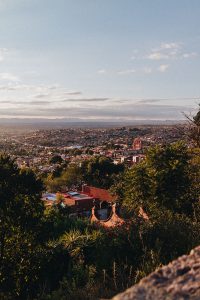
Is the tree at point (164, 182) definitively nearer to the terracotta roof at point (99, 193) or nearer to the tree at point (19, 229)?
the tree at point (19, 229)

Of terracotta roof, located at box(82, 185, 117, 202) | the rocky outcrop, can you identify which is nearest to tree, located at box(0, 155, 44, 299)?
the rocky outcrop

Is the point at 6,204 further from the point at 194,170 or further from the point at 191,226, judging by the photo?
the point at 194,170

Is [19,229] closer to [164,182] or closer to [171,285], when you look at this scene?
[171,285]

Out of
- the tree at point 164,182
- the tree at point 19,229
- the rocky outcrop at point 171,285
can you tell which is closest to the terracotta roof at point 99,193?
the tree at point 164,182

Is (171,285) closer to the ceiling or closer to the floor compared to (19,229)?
closer to the ceiling

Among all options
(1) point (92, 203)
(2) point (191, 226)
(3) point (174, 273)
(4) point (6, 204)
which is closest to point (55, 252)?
(4) point (6, 204)

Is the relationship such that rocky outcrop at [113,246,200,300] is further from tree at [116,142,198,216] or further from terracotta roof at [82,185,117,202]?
terracotta roof at [82,185,117,202]

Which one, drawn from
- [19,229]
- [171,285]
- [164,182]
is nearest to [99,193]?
[164,182]

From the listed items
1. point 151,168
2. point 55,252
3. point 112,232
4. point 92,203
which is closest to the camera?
point 112,232
